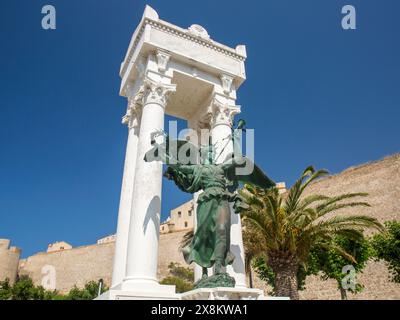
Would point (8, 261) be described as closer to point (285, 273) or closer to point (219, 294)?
point (285, 273)

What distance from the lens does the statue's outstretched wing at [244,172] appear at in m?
8.30

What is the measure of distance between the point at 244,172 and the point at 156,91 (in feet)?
12.7

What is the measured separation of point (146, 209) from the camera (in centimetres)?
896

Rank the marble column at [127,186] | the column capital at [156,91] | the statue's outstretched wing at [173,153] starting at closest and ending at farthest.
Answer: the statue's outstretched wing at [173,153], the marble column at [127,186], the column capital at [156,91]

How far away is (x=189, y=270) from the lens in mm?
56969

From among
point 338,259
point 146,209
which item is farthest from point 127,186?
point 338,259

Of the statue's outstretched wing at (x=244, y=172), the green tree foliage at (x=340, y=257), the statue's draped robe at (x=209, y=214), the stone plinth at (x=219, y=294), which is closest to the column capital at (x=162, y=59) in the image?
the statue's draped robe at (x=209, y=214)

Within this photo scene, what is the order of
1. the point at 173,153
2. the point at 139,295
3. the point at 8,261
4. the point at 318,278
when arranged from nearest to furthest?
the point at 139,295 < the point at 173,153 < the point at 318,278 < the point at 8,261

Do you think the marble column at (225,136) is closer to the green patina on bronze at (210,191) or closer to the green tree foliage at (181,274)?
the green patina on bronze at (210,191)

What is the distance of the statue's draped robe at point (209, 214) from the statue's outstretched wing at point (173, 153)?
0.30m

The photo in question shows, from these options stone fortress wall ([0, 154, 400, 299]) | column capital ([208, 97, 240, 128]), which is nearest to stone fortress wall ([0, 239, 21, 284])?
stone fortress wall ([0, 154, 400, 299])

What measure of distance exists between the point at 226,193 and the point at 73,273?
2623 inches

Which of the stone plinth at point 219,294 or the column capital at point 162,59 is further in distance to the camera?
the column capital at point 162,59
